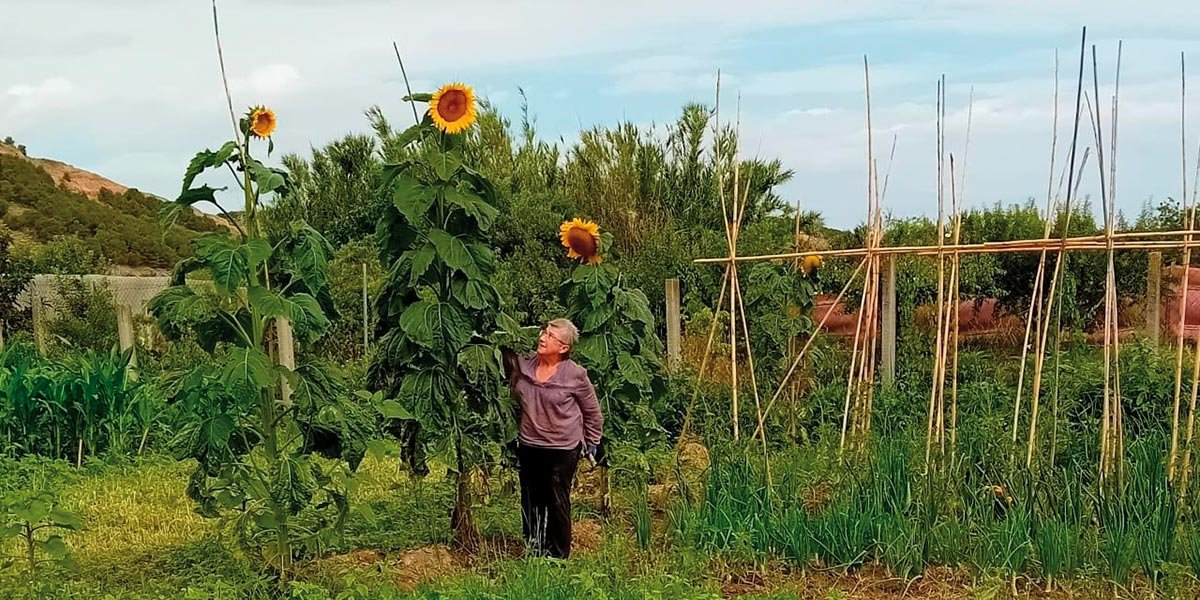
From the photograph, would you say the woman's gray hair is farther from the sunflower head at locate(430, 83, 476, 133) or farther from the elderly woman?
the sunflower head at locate(430, 83, 476, 133)

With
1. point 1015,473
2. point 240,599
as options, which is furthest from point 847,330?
point 240,599

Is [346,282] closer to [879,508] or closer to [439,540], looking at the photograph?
[439,540]

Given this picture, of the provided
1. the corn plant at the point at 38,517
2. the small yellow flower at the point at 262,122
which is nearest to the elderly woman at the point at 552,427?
the small yellow flower at the point at 262,122

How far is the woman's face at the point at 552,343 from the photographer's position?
16.9ft

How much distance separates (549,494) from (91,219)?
17735 mm

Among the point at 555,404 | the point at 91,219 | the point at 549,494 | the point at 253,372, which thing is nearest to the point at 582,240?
the point at 555,404

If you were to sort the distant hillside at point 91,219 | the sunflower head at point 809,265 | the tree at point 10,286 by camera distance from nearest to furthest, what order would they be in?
1. the sunflower head at point 809,265
2. the tree at point 10,286
3. the distant hillside at point 91,219

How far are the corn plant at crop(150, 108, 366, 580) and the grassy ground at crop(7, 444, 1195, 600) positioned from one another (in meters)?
0.29

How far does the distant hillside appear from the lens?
19359 mm

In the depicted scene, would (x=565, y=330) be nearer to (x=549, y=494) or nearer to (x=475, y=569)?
(x=549, y=494)

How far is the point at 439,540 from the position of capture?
5.44 m

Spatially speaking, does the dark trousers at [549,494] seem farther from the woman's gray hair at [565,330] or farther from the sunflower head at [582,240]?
the sunflower head at [582,240]

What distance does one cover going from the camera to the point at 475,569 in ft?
16.1

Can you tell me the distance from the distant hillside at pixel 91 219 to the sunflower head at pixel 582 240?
13.8m
